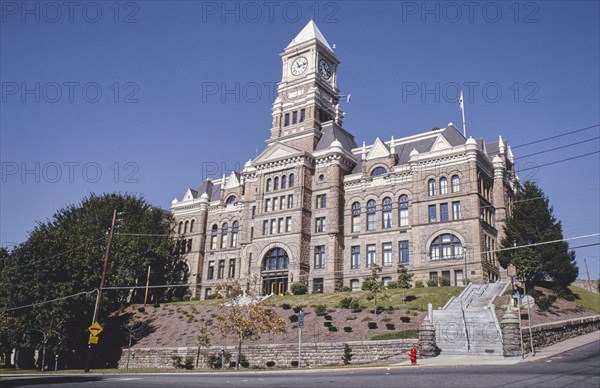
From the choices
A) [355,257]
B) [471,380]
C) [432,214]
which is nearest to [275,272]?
[355,257]

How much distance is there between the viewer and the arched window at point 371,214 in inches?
2399

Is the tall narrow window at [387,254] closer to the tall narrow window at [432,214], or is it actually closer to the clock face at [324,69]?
the tall narrow window at [432,214]

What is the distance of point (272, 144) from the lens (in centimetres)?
6744

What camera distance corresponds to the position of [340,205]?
62969mm

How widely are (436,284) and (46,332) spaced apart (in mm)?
36077

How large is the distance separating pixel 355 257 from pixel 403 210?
25.2 ft

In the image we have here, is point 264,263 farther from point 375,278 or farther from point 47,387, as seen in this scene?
point 47,387

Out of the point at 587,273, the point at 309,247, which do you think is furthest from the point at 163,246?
the point at 587,273

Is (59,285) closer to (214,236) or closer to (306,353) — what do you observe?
(306,353)

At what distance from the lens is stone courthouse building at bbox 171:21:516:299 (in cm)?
5531

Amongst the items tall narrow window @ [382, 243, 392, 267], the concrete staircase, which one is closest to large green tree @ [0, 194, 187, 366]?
the concrete staircase

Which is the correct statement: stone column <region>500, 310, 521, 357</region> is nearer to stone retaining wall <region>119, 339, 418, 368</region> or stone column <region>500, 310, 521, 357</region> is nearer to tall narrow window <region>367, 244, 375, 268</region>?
stone retaining wall <region>119, 339, 418, 368</region>

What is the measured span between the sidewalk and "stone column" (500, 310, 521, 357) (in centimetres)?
51

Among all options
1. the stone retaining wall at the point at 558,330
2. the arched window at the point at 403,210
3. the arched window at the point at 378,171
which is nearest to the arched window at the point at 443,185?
the arched window at the point at 403,210
